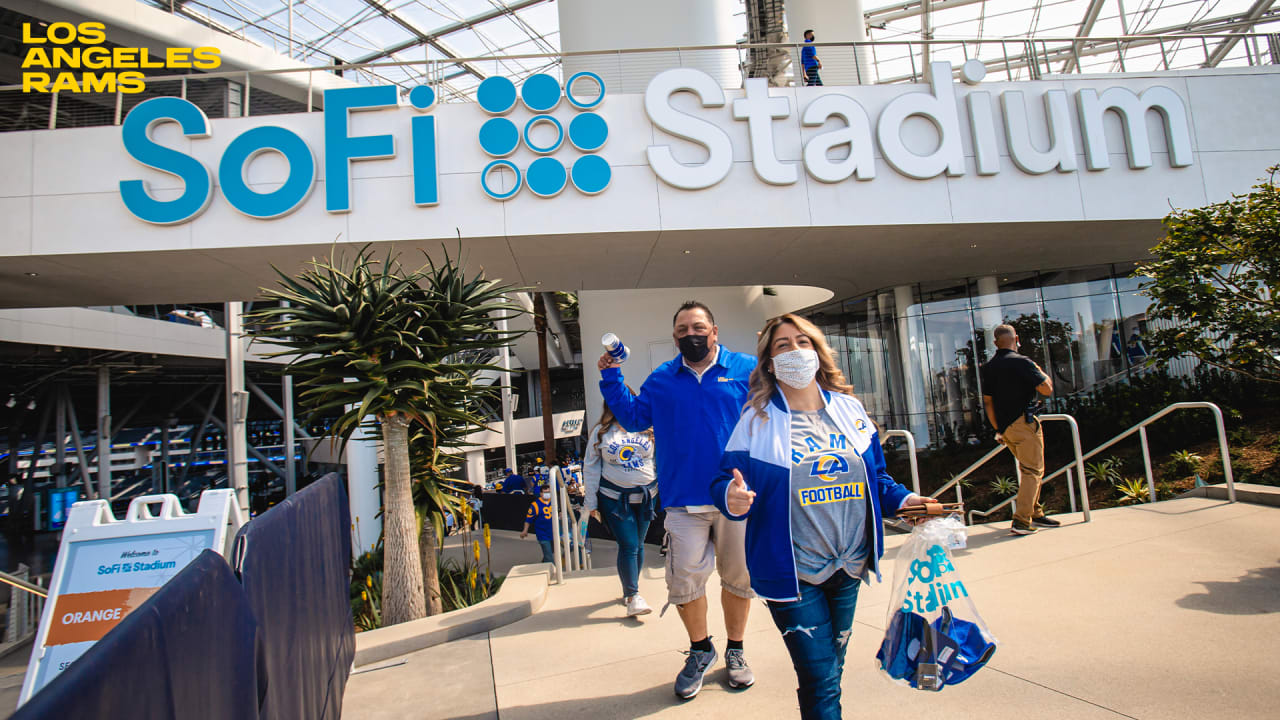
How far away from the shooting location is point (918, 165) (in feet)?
32.1

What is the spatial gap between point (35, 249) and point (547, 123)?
23.9 ft

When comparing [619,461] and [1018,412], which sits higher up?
[1018,412]

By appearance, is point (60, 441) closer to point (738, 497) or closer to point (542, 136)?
point (542, 136)

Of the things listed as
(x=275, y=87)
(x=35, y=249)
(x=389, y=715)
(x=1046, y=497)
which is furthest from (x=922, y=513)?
(x=275, y=87)

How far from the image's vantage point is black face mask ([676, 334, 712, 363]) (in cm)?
348

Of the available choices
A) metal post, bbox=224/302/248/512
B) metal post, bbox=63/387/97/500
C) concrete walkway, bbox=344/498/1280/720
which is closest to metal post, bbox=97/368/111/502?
metal post, bbox=63/387/97/500

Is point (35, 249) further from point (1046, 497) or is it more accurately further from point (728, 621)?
point (1046, 497)

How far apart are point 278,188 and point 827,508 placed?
31.1ft

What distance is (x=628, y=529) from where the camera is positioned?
487 centimetres

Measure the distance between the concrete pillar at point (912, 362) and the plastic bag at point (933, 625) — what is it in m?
13.6

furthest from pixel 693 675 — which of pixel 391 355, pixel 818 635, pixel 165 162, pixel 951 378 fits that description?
pixel 951 378

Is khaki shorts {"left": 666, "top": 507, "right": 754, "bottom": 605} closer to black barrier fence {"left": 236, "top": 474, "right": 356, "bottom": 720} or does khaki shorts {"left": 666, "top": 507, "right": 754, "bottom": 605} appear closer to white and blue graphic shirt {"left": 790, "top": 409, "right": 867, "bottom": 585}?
white and blue graphic shirt {"left": 790, "top": 409, "right": 867, "bottom": 585}

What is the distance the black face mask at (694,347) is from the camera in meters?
3.48

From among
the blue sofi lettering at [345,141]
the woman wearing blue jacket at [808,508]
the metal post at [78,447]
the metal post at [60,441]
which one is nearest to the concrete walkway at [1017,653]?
the woman wearing blue jacket at [808,508]
